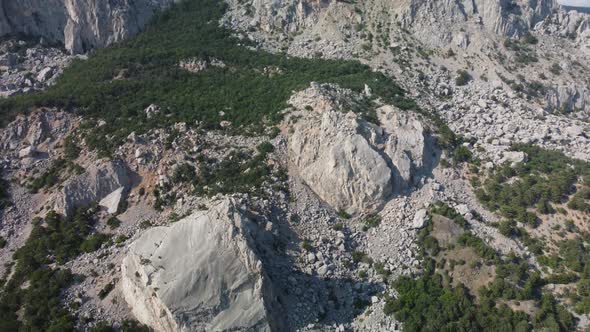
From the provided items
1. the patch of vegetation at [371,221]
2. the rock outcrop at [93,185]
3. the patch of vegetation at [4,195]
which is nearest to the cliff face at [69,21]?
the patch of vegetation at [4,195]

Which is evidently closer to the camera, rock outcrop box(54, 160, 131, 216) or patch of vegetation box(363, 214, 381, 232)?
rock outcrop box(54, 160, 131, 216)

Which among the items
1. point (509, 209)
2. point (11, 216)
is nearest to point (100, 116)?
point (11, 216)

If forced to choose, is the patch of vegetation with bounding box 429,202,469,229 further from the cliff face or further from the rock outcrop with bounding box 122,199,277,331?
the cliff face

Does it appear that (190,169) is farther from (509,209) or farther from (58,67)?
(58,67)

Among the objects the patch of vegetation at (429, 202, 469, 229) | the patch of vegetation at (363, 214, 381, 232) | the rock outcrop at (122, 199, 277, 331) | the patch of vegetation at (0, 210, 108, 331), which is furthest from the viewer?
the patch of vegetation at (363, 214, 381, 232)

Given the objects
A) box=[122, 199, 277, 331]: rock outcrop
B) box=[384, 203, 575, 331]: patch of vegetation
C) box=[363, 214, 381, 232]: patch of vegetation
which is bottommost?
box=[384, 203, 575, 331]: patch of vegetation

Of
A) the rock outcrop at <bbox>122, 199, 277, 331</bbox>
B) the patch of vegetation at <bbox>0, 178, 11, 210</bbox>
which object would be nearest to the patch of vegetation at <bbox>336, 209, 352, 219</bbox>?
the rock outcrop at <bbox>122, 199, 277, 331</bbox>
